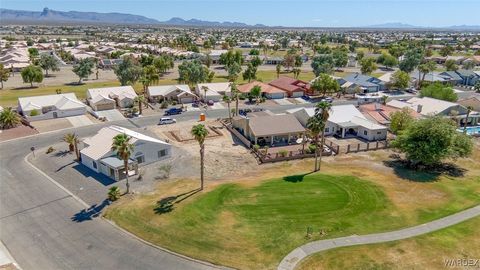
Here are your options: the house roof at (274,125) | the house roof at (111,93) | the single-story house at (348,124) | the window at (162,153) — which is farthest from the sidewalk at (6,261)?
the house roof at (111,93)

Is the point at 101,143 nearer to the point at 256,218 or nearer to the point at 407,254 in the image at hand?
the point at 256,218

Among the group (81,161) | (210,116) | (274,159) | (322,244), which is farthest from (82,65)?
(322,244)

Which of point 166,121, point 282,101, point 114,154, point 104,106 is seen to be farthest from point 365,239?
point 104,106

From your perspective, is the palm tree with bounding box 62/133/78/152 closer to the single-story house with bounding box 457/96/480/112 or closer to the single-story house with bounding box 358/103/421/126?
the single-story house with bounding box 358/103/421/126

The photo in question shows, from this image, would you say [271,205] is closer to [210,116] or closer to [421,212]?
[421,212]

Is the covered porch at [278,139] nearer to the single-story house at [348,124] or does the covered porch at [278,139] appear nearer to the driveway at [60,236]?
the single-story house at [348,124]
